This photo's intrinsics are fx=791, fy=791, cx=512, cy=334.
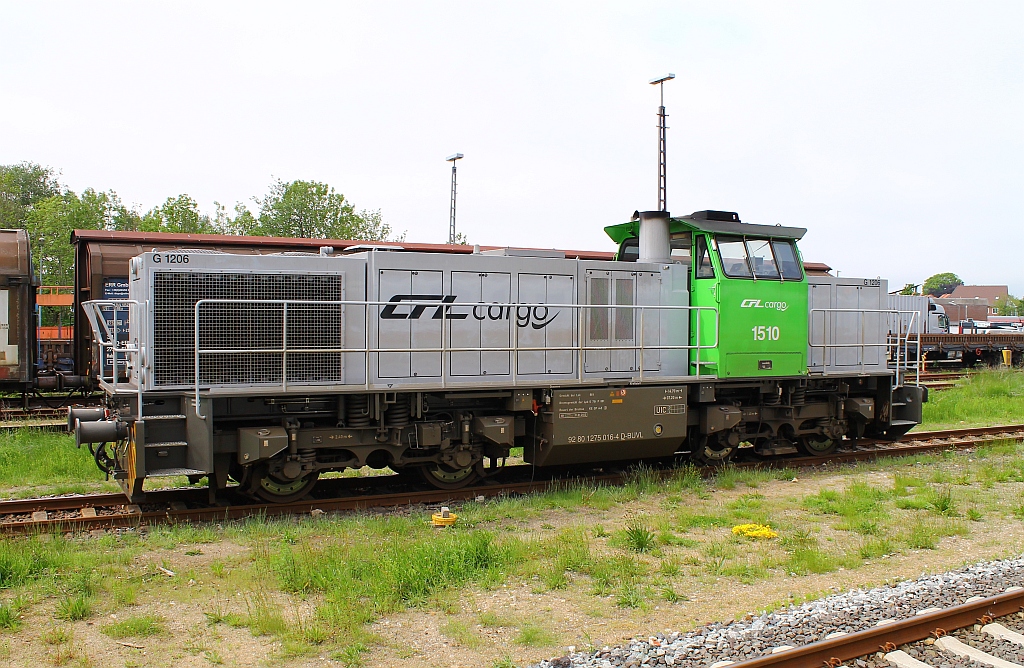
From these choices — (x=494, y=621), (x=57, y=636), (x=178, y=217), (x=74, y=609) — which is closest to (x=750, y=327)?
(x=494, y=621)

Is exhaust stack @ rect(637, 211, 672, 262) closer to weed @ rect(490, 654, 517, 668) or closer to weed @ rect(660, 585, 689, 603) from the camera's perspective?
weed @ rect(660, 585, 689, 603)

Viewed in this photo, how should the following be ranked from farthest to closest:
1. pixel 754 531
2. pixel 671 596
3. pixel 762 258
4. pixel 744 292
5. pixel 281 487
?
pixel 762 258, pixel 744 292, pixel 281 487, pixel 754 531, pixel 671 596

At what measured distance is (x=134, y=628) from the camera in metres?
5.09

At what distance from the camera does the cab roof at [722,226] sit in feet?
34.8

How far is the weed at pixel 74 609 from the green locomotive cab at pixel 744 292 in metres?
7.39

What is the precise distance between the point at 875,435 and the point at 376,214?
40.1 meters

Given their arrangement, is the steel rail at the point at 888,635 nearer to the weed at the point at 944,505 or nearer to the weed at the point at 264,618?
the weed at the point at 264,618

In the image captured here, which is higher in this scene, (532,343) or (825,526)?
(532,343)

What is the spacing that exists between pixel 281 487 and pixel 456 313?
9.09 feet

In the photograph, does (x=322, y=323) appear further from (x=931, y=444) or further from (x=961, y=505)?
(x=931, y=444)

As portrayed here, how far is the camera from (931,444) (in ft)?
42.5

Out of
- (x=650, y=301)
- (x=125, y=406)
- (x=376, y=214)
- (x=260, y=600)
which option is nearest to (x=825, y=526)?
(x=650, y=301)

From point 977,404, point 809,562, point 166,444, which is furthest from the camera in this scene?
point 977,404

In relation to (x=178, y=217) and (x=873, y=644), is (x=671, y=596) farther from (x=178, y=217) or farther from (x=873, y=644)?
(x=178, y=217)
